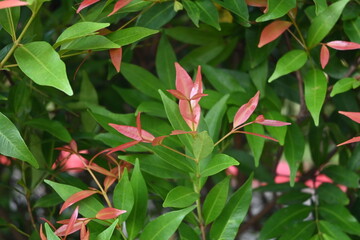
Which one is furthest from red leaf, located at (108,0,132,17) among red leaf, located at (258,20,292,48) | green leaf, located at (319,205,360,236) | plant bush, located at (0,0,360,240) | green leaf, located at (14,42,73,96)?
green leaf, located at (319,205,360,236)

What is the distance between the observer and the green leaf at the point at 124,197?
0.76 m

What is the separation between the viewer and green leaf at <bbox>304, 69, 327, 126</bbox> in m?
0.84

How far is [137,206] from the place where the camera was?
79 centimetres

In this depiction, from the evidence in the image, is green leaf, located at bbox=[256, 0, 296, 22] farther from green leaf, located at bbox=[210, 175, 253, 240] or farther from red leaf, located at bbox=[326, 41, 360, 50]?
green leaf, located at bbox=[210, 175, 253, 240]

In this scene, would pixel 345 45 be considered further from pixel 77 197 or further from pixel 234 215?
pixel 77 197

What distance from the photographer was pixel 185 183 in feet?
3.04

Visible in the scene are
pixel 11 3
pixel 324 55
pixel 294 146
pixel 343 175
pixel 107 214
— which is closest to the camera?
pixel 11 3

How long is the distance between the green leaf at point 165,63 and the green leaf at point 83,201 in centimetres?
28

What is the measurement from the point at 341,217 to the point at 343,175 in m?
0.09

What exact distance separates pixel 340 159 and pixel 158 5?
473 mm

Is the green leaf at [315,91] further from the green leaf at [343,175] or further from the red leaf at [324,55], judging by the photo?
the green leaf at [343,175]

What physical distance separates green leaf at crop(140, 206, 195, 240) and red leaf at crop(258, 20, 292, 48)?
269 mm

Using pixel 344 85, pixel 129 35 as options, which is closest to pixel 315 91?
pixel 344 85

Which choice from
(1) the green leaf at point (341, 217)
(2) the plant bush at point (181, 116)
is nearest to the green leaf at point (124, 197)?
(2) the plant bush at point (181, 116)
